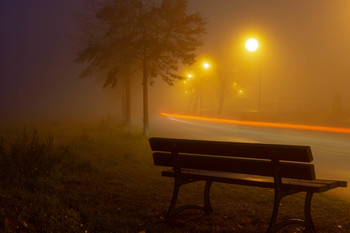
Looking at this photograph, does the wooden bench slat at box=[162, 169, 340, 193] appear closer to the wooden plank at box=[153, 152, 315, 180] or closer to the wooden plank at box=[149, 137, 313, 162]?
the wooden plank at box=[153, 152, 315, 180]

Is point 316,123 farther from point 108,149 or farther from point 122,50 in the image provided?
point 108,149

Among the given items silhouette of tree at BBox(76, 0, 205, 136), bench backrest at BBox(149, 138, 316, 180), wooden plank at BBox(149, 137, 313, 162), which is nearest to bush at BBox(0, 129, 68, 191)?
bench backrest at BBox(149, 138, 316, 180)

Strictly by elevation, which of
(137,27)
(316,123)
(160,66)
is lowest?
(316,123)

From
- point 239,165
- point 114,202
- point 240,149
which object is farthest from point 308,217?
point 114,202

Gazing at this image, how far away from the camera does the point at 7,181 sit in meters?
7.25

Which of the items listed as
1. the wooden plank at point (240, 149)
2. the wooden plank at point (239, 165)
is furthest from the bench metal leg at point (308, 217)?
the wooden plank at point (240, 149)

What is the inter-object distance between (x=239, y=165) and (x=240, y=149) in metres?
0.35

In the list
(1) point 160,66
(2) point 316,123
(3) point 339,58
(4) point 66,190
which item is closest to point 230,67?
(2) point 316,123

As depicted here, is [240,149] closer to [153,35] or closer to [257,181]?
[257,181]

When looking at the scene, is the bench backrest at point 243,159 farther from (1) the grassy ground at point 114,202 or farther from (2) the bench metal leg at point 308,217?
(1) the grassy ground at point 114,202

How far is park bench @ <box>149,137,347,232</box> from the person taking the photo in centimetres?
493

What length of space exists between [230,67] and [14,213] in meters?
52.0

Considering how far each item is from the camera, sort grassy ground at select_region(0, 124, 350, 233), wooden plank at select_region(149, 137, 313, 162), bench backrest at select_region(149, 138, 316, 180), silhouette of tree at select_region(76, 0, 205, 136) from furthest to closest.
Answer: silhouette of tree at select_region(76, 0, 205, 136) < grassy ground at select_region(0, 124, 350, 233) < bench backrest at select_region(149, 138, 316, 180) < wooden plank at select_region(149, 137, 313, 162)

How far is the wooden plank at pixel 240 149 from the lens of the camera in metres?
4.79
